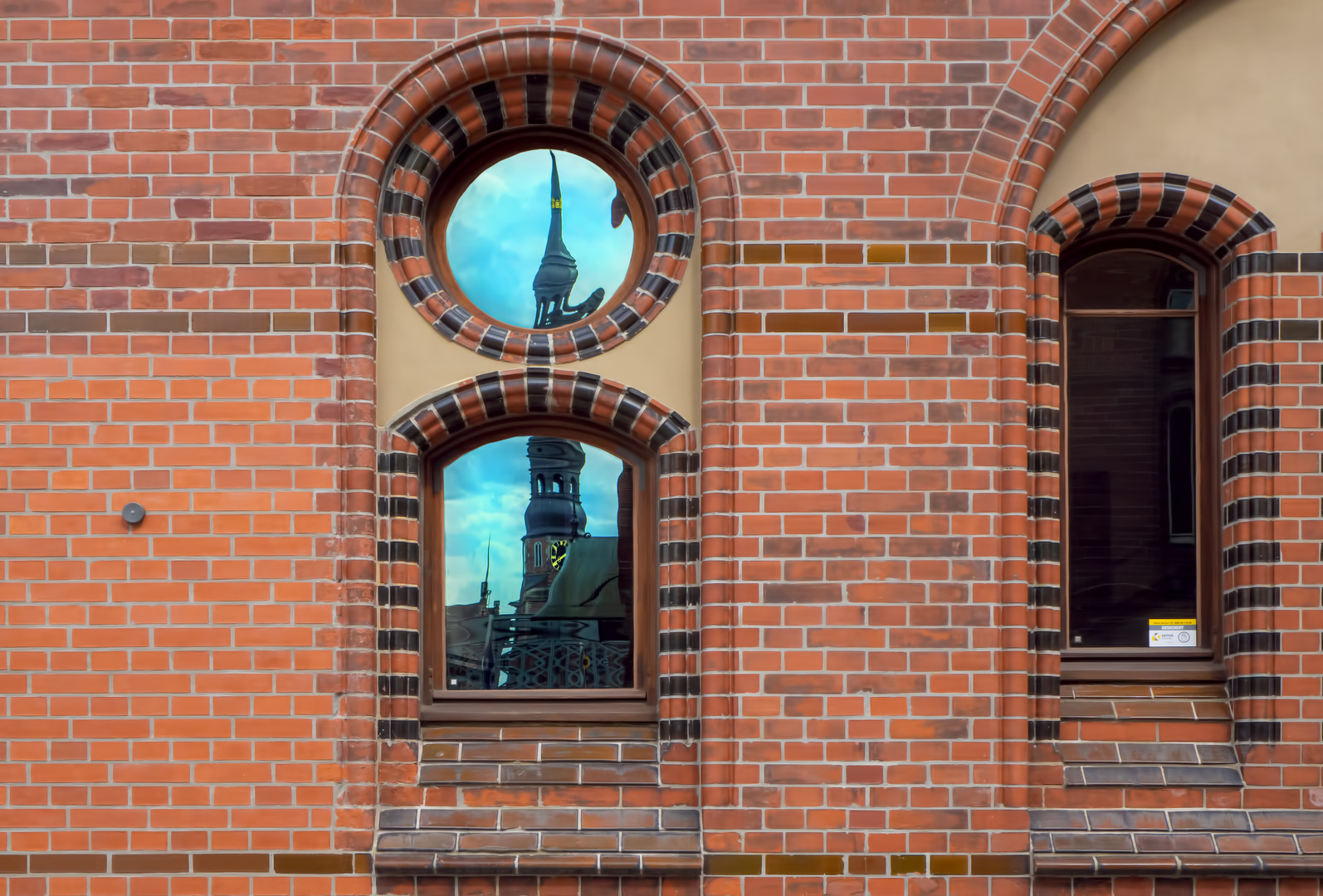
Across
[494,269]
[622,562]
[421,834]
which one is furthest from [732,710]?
[494,269]

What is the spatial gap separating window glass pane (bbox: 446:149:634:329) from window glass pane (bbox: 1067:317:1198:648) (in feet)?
7.10

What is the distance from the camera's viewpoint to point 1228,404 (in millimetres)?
5199

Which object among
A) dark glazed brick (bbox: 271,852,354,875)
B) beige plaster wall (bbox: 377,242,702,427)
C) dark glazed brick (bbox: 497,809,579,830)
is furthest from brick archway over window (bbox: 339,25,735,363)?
dark glazed brick (bbox: 271,852,354,875)

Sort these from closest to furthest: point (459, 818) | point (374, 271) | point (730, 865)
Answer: point (730, 865), point (459, 818), point (374, 271)

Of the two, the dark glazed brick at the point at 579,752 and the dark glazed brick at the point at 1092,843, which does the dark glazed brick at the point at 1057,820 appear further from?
the dark glazed brick at the point at 579,752

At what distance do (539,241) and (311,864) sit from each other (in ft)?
9.39

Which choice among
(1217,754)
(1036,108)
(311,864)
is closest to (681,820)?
(311,864)

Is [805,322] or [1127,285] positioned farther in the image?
[1127,285]

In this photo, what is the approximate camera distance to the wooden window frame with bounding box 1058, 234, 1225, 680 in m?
5.26

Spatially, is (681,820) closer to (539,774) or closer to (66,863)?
(539,774)

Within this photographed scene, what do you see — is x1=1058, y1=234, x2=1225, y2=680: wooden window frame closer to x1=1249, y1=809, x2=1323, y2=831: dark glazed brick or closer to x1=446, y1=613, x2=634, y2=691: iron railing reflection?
x1=1249, y1=809, x2=1323, y2=831: dark glazed brick

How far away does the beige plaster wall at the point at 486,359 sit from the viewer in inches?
202

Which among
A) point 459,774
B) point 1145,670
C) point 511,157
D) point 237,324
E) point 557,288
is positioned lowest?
point 459,774

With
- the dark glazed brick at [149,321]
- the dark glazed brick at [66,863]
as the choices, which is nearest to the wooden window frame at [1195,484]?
the dark glazed brick at [149,321]
